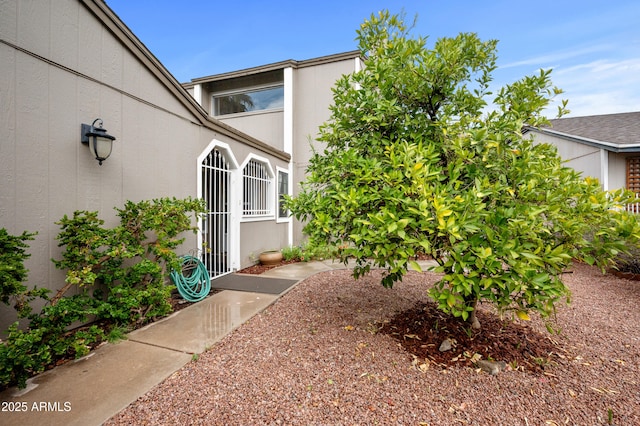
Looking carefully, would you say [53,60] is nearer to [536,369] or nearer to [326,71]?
[536,369]

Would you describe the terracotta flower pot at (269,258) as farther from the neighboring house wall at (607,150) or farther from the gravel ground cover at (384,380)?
the neighboring house wall at (607,150)

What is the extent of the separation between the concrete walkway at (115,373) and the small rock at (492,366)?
2.47 meters

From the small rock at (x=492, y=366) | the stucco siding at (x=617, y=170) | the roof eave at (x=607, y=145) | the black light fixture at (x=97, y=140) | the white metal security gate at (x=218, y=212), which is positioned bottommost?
the small rock at (x=492, y=366)

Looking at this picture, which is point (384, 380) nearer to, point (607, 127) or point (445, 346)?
point (445, 346)

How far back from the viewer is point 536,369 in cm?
229

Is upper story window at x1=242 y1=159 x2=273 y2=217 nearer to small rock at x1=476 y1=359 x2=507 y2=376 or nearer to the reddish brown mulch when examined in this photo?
the reddish brown mulch

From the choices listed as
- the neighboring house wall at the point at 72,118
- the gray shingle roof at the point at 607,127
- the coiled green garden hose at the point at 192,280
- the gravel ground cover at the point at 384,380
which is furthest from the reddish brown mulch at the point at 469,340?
the gray shingle roof at the point at 607,127

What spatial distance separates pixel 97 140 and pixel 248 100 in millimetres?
6927

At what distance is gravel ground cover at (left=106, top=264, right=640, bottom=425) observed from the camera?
5.89ft

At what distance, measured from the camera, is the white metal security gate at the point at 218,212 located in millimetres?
5402

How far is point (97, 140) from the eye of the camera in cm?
298

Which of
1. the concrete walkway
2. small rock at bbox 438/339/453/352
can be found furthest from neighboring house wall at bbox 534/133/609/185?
the concrete walkway

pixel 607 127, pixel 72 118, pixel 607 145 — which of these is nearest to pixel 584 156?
pixel 607 145

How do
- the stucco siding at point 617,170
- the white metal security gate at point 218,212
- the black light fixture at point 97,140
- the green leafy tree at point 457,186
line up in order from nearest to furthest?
the green leafy tree at point 457,186
the black light fixture at point 97,140
the white metal security gate at point 218,212
the stucco siding at point 617,170
